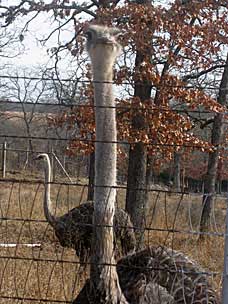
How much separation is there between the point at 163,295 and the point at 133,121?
4922 mm

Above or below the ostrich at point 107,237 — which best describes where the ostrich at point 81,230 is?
below

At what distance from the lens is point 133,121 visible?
343 inches

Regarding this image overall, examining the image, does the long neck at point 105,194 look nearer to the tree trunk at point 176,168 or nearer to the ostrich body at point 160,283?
the ostrich body at point 160,283

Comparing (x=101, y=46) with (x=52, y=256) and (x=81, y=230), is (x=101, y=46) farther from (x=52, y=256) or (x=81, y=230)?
(x=52, y=256)

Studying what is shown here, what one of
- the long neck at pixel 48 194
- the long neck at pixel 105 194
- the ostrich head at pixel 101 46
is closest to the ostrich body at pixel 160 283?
the long neck at pixel 105 194

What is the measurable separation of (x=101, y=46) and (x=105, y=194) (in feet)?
2.55

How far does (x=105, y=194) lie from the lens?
3.62 metres

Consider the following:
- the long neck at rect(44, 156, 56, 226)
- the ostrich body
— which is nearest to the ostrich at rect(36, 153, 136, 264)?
the long neck at rect(44, 156, 56, 226)

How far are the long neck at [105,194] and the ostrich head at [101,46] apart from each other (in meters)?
0.03

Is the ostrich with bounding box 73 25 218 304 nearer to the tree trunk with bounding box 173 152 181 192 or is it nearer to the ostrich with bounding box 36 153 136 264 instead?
the ostrich with bounding box 36 153 136 264

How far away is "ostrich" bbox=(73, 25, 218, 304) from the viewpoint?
3.60 m

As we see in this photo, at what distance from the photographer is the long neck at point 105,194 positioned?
3.59m

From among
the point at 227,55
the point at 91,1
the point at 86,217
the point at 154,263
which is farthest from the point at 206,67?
the point at 154,263

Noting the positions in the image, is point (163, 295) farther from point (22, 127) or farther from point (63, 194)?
point (22, 127)
